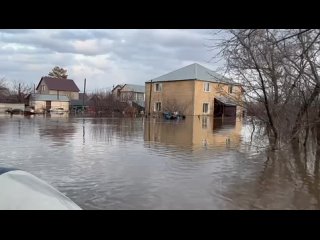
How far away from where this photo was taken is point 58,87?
72312 millimetres

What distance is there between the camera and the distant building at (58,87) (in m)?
71.1

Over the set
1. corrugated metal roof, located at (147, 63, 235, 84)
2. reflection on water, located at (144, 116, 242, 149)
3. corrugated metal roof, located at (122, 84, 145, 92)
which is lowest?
reflection on water, located at (144, 116, 242, 149)

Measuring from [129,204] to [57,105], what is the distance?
5319cm

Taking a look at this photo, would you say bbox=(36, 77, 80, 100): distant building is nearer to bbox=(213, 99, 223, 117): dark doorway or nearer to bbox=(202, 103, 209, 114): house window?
bbox=(213, 99, 223, 117): dark doorway

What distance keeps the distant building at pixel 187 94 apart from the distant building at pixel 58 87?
27.9 m

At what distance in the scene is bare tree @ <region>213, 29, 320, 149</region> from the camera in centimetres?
1098

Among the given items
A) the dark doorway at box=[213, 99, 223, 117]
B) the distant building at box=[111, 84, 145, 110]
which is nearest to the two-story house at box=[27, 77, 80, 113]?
the distant building at box=[111, 84, 145, 110]

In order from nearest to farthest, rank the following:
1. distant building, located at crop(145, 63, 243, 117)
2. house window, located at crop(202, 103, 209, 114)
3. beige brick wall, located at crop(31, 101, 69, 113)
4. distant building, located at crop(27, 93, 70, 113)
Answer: distant building, located at crop(145, 63, 243, 117) → house window, located at crop(202, 103, 209, 114) → beige brick wall, located at crop(31, 101, 69, 113) → distant building, located at crop(27, 93, 70, 113)

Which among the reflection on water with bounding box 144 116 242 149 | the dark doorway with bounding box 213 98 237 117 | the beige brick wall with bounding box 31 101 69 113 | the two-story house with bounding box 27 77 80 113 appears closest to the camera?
the reflection on water with bounding box 144 116 242 149

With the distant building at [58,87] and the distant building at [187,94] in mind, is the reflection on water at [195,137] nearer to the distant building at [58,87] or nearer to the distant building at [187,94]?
the distant building at [187,94]

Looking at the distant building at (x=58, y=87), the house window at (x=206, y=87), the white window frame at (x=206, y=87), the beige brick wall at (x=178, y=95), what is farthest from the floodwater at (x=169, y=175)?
the distant building at (x=58, y=87)
